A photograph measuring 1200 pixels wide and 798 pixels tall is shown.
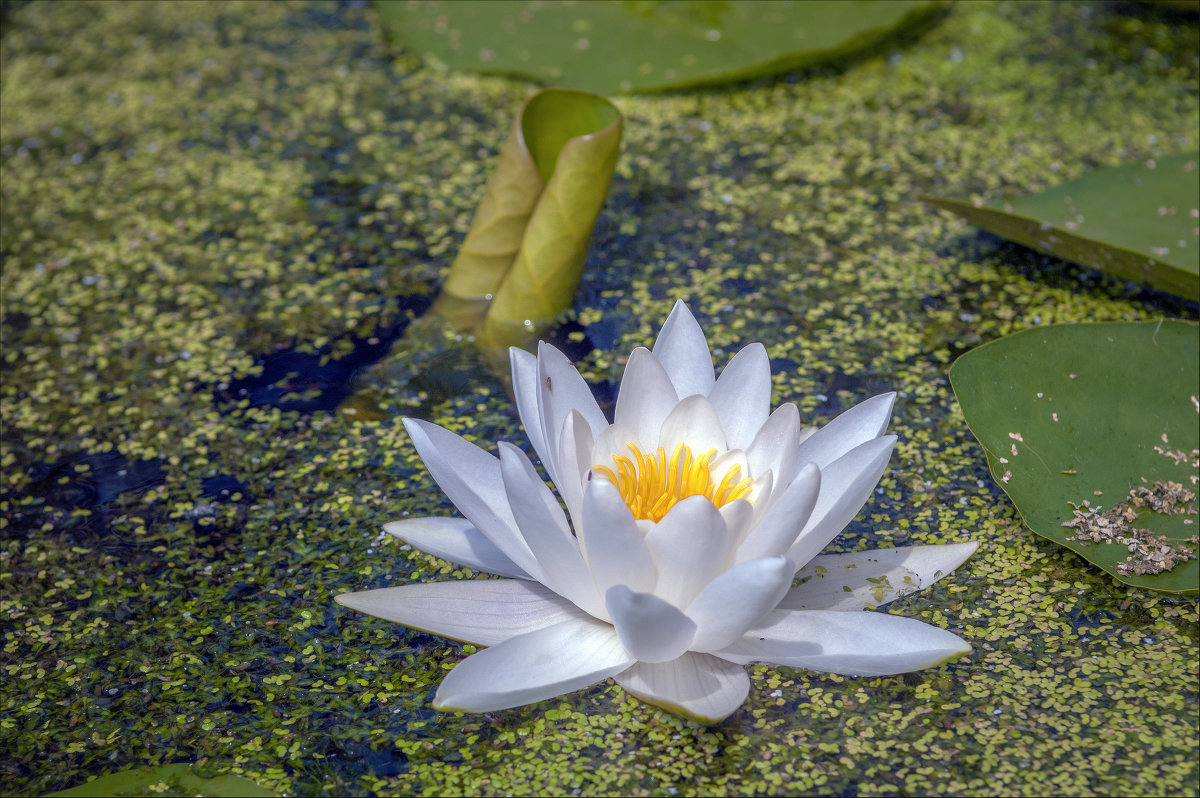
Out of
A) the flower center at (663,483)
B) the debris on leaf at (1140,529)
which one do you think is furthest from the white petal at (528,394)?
the debris on leaf at (1140,529)

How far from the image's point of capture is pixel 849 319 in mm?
1658

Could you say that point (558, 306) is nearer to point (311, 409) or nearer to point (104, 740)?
point (311, 409)

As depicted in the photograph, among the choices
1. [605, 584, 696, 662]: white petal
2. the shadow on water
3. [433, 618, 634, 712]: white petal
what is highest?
[605, 584, 696, 662]: white petal

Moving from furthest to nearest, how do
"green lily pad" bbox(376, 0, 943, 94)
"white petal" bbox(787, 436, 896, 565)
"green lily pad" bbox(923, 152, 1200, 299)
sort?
"green lily pad" bbox(376, 0, 943, 94) < "green lily pad" bbox(923, 152, 1200, 299) < "white petal" bbox(787, 436, 896, 565)

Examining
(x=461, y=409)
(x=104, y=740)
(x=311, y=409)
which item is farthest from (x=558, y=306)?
(x=104, y=740)

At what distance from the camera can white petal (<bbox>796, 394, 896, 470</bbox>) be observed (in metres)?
1.08

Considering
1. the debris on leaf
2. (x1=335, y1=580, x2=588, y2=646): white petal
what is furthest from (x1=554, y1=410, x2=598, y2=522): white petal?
the debris on leaf

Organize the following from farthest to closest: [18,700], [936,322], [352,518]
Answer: [936,322], [352,518], [18,700]

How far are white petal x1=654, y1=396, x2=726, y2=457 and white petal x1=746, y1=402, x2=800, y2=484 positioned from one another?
0.04m

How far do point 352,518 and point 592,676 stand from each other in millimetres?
493

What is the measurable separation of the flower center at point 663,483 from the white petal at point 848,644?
13 cm

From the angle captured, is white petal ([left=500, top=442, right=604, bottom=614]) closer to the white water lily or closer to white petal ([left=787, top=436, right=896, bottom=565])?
the white water lily

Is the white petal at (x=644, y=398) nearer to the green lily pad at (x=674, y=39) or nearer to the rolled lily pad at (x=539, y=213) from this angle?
the rolled lily pad at (x=539, y=213)

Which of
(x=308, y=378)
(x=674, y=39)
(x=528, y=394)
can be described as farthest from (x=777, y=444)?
(x=674, y=39)
